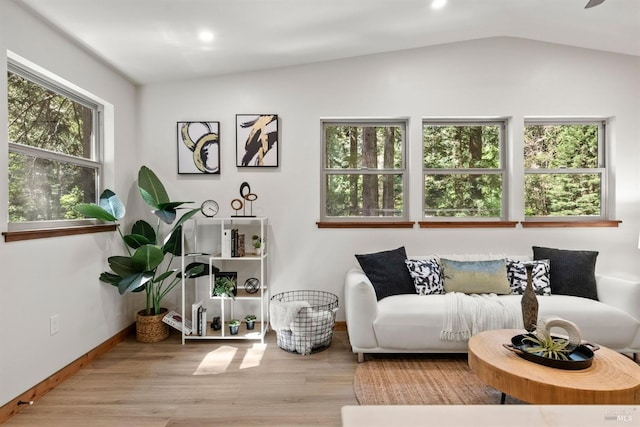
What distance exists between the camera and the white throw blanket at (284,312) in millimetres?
2740

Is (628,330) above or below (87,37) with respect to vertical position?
below

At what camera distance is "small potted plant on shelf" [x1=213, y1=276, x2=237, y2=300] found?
297 centimetres

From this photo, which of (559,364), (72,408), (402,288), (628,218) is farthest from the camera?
(628,218)

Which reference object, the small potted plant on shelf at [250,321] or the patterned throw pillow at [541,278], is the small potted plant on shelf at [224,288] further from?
the patterned throw pillow at [541,278]

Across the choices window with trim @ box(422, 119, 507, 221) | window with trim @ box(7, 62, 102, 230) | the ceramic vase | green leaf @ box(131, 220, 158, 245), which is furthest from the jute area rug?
window with trim @ box(7, 62, 102, 230)

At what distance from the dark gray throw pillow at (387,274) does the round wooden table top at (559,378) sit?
100 cm

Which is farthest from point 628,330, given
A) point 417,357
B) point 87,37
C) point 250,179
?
point 87,37

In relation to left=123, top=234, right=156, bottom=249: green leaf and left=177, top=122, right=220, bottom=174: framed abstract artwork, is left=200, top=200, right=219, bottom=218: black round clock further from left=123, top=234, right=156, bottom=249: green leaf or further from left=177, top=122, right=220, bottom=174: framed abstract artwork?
left=123, top=234, right=156, bottom=249: green leaf

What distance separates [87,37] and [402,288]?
120 inches

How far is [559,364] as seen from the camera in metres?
1.69

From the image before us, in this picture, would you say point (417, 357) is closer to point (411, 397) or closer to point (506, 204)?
point (411, 397)

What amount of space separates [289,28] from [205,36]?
2.10ft

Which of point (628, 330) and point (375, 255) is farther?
point (375, 255)

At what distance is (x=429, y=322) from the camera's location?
253 centimetres
